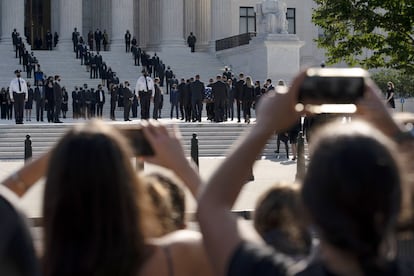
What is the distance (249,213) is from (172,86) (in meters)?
26.5

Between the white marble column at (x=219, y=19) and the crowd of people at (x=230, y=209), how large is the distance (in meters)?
51.5

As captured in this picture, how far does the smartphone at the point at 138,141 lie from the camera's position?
11.7 feet

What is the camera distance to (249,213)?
46.1 ft

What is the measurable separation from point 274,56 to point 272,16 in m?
2.05

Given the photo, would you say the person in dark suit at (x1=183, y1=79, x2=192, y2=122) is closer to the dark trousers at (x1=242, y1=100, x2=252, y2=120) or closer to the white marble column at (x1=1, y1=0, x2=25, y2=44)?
the dark trousers at (x1=242, y1=100, x2=252, y2=120)

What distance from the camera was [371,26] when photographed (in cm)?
2719

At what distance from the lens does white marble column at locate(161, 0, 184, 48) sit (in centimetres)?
5362

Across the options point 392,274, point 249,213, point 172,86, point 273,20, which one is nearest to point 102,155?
point 392,274

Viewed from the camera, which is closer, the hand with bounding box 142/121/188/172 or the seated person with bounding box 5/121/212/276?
the seated person with bounding box 5/121/212/276

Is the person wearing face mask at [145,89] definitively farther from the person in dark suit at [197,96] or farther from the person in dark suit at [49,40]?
the person in dark suit at [49,40]

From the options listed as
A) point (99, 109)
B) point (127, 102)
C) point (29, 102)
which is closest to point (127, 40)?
point (99, 109)

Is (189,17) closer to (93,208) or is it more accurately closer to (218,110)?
(218,110)

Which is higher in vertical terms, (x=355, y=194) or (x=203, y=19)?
(x=203, y=19)

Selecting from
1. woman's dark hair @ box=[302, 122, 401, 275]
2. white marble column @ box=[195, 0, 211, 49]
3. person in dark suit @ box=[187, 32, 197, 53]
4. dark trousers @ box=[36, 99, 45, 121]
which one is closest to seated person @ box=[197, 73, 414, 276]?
woman's dark hair @ box=[302, 122, 401, 275]
